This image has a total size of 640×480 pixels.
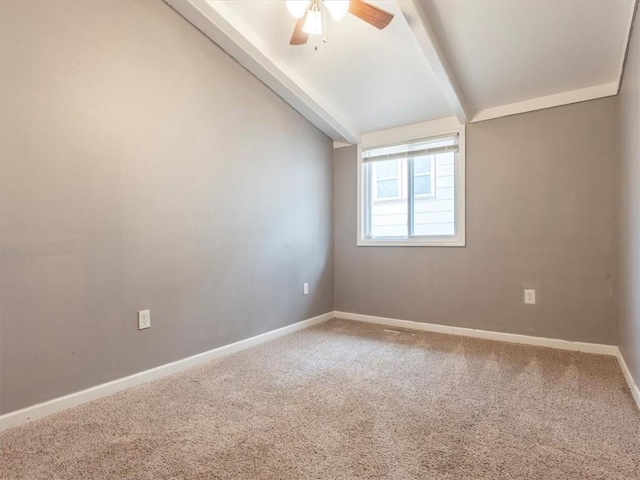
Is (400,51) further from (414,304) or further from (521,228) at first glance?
(414,304)

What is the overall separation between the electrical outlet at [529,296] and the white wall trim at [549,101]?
59.4 inches

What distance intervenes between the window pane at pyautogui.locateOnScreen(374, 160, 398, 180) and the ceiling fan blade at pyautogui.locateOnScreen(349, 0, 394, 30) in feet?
5.80

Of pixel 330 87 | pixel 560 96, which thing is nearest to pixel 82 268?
pixel 330 87

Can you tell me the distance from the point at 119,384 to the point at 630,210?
125 inches

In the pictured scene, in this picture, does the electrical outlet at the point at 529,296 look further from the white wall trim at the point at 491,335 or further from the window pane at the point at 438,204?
the window pane at the point at 438,204

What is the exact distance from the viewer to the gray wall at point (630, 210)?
5.95 ft

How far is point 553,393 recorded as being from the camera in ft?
6.36

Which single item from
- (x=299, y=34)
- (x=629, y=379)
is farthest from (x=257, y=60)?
(x=629, y=379)

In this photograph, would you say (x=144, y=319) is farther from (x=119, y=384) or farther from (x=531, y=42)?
(x=531, y=42)

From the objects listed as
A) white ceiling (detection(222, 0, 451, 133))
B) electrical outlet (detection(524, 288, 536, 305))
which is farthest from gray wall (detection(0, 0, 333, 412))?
electrical outlet (detection(524, 288, 536, 305))

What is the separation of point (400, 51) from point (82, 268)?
253 cm

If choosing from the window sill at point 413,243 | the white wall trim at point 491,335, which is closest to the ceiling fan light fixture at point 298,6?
the window sill at point 413,243

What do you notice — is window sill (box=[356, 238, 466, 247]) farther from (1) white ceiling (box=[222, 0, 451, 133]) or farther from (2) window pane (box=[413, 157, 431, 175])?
(1) white ceiling (box=[222, 0, 451, 133])

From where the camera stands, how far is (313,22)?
6.43 ft
